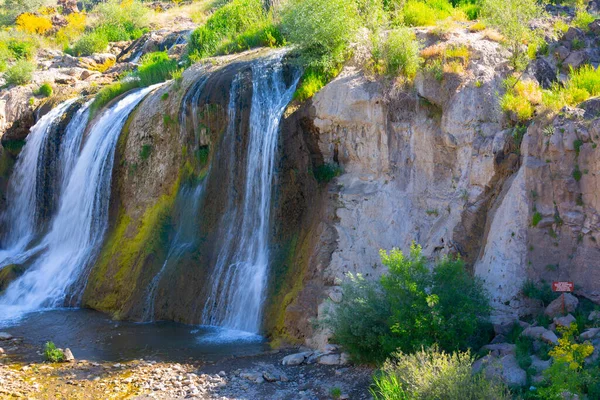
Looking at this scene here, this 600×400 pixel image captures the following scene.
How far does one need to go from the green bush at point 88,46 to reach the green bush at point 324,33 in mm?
16047

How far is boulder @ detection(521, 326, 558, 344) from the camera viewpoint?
8742mm

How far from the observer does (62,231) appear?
17.2m

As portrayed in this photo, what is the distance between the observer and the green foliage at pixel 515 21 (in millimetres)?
13062

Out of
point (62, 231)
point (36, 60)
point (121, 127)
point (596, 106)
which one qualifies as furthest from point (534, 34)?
point (36, 60)

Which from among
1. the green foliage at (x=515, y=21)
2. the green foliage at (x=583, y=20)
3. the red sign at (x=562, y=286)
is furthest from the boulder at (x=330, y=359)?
the green foliage at (x=583, y=20)

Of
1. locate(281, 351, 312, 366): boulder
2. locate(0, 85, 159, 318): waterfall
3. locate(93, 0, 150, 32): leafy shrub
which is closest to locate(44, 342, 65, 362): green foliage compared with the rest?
locate(281, 351, 312, 366): boulder

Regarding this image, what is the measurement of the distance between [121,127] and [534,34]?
10073 millimetres

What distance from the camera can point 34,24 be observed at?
34.4 meters

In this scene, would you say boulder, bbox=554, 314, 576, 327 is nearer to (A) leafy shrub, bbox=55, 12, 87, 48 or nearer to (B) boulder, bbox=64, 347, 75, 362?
(B) boulder, bbox=64, 347, 75, 362

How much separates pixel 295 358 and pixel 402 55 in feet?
21.7

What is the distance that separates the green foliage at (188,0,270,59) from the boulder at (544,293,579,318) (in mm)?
11490

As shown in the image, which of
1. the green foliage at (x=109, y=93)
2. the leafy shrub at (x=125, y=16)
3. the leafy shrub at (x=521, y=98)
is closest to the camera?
the leafy shrub at (x=521, y=98)

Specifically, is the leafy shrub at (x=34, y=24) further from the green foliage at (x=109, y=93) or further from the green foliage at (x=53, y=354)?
the green foliage at (x=53, y=354)

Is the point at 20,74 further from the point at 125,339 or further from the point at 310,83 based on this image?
the point at 125,339
